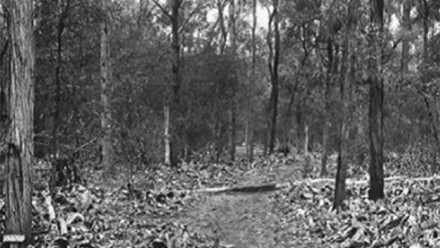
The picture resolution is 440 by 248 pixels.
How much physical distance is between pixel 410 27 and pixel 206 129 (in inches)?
515

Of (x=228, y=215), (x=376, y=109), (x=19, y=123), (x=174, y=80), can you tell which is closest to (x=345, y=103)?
(x=376, y=109)

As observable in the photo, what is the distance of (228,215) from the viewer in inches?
542

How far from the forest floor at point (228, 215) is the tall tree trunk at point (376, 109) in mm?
555

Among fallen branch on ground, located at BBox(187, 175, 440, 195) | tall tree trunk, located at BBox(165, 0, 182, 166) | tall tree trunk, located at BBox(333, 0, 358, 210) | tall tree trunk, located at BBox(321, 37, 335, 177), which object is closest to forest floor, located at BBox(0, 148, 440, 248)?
fallen branch on ground, located at BBox(187, 175, 440, 195)

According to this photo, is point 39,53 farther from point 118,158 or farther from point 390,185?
point 390,185

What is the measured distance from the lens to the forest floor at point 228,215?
927 centimetres

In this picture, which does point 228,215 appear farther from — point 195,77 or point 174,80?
point 195,77

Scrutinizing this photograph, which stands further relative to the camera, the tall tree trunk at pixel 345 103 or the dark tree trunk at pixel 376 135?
the dark tree trunk at pixel 376 135

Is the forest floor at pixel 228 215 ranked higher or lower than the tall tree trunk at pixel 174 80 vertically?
lower

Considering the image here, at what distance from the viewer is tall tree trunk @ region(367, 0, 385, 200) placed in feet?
42.9

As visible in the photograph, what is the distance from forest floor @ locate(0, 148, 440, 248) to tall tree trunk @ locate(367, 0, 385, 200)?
555 millimetres

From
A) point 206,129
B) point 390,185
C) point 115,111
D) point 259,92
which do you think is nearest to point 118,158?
point 115,111

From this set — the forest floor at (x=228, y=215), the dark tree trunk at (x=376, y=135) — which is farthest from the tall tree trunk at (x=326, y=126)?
the dark tree trunk at (x=376, y=135)

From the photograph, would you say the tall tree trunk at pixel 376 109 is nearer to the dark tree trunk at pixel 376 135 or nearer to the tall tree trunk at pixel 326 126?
the dark tree trunk at pixel 376 135
